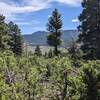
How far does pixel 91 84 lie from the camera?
16438 mm

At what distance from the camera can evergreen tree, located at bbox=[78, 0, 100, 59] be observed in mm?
37487

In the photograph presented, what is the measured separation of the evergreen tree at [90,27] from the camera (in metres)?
37.5

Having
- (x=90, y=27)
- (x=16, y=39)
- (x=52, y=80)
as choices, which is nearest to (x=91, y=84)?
(x=52, y=80)

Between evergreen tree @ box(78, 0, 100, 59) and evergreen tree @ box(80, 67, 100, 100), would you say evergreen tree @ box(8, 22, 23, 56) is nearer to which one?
evergreen tree @ box(78, 0, 100, 59)

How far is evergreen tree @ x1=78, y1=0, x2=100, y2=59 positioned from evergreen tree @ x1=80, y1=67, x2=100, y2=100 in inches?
778

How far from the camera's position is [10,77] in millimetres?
20734

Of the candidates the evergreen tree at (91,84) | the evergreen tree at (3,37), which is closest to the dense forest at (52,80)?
the evergreen tree at (91,84)

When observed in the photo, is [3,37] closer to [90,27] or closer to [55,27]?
[55,27]

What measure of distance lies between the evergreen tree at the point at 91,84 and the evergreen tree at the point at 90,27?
19.8 m

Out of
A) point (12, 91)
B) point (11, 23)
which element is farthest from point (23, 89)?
point (11, 23)

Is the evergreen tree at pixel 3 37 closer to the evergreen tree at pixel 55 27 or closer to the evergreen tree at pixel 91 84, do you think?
the evergreen tree at pixel 55 27

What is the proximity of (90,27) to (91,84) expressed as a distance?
2275 centimetres

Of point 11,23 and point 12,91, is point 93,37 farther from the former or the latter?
point 11,23

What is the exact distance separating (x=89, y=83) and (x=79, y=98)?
805 millimetres
